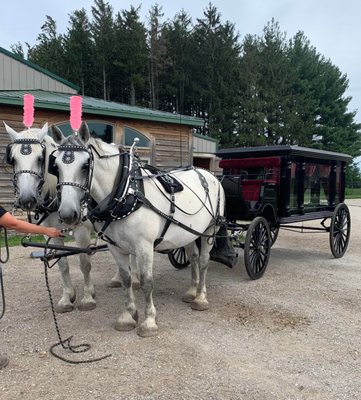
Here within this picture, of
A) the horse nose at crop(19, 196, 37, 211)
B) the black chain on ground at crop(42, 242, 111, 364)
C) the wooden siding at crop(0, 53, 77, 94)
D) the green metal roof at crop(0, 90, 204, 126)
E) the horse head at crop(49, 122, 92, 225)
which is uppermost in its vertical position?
the wooden siding at crop(0, 53, 77, 94)

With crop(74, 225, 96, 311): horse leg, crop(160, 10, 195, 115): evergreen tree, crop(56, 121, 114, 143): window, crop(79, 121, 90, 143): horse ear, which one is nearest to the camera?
crop(79, 121, 90, 143): horse ear

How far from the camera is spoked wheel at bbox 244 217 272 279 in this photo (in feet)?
18.8

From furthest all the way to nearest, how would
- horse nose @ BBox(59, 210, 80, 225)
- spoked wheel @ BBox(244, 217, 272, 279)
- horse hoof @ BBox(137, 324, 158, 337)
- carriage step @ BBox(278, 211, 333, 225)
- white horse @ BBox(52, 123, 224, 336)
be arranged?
carriage step @ BBox(278, 211, 333, 225), spoked wheel @ BBox(244, 217, 272, 279), horse hoof @ BBox(137, 324, 158, 337), white horse @ BBox(52, 123, 224, 336), horse nose @ BBox(59, 210, 80, 225)

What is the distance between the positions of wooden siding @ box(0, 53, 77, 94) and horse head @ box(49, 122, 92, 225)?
1142 centimetres

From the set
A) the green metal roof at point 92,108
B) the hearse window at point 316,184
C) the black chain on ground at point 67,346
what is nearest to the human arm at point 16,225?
the black chain on ground at point 67,346

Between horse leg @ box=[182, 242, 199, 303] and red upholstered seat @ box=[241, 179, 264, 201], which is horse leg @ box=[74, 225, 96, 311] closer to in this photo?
horse leg @ box=[182, 242, 199, 303]

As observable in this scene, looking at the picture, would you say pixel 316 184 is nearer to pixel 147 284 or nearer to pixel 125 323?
pixel 147 284

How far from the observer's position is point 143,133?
1221 cm

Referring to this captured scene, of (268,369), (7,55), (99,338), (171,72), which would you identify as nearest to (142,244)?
(99,338)

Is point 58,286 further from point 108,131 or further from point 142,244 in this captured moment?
point 108,131

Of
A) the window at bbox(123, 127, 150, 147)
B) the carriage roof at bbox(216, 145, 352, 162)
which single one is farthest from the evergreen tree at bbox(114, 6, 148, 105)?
the carriage roof at bbox(216, 145, 352, 162)

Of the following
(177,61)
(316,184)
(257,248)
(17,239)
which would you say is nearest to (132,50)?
(177,61)

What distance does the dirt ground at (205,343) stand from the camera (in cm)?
295

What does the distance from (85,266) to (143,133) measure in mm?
8041
